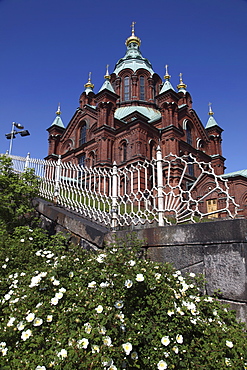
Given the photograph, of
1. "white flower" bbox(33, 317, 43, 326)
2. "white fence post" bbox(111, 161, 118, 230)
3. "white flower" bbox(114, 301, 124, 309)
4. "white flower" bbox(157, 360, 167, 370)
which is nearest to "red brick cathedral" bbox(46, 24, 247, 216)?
"white fence post" bbox(111, 161, 118, 230)

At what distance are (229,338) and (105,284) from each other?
1.27 meters

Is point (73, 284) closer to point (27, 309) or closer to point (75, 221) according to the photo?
point (27, 309)

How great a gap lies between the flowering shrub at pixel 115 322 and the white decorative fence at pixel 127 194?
4.11 ft

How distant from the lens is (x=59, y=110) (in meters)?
32.3

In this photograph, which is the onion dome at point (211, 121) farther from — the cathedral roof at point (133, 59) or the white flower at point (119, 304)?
the white flower at point (119, 304)

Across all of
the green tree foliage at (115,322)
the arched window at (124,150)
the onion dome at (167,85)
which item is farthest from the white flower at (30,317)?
the onion dome at (167,85)

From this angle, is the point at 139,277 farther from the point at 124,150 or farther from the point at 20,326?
the point at 124,150

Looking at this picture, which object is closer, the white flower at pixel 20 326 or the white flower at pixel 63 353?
the white flower at pixel 63 353

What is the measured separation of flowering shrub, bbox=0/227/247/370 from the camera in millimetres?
1923

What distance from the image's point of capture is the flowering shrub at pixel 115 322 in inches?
75.7

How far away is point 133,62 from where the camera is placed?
33.3 metres

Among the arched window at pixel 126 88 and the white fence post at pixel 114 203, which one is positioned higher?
the arched window at pixel 126 88

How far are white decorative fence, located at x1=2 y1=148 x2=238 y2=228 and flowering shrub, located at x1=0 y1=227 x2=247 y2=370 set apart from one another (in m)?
1.25

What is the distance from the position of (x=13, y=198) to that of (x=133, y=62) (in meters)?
32.5
